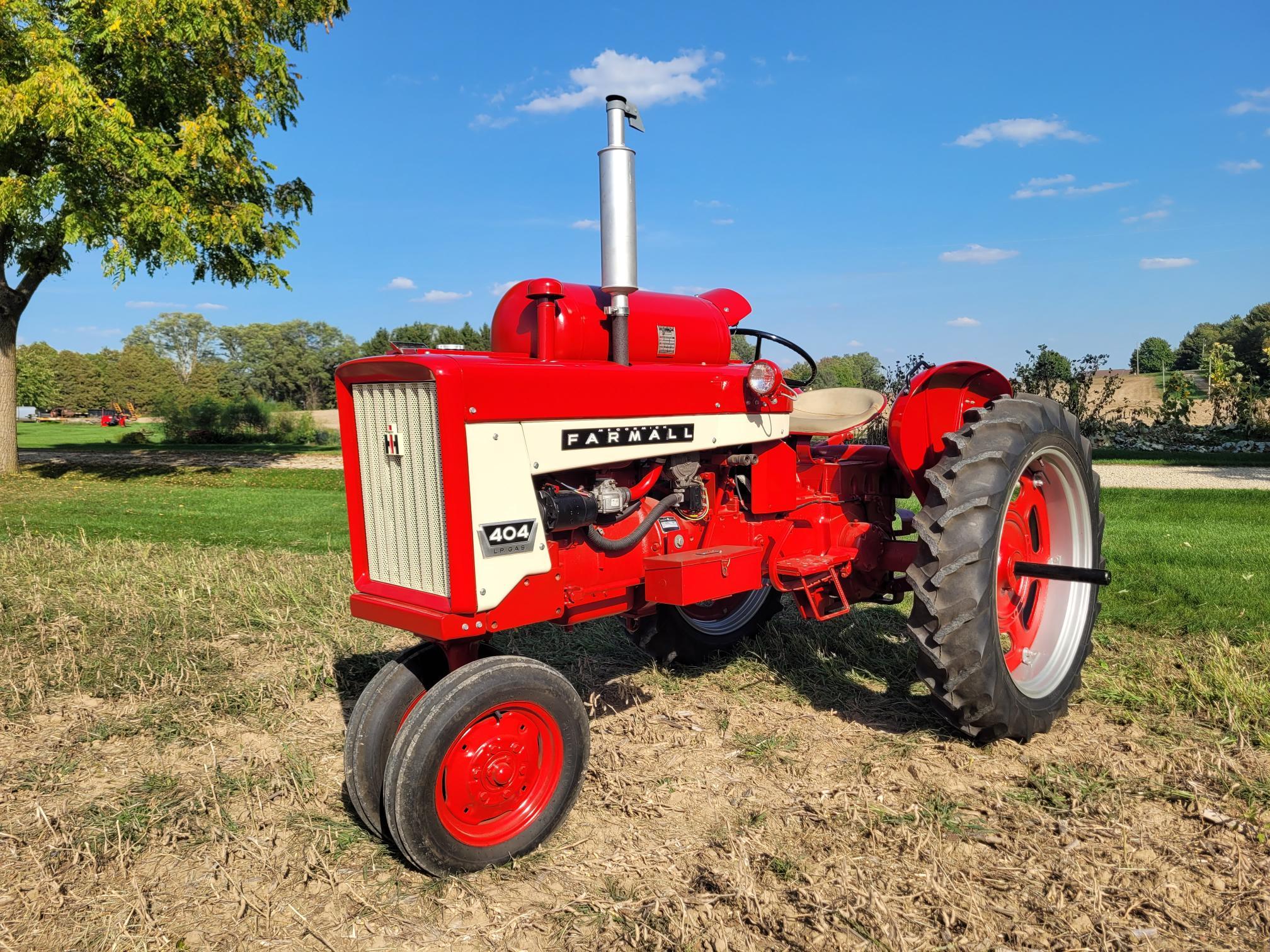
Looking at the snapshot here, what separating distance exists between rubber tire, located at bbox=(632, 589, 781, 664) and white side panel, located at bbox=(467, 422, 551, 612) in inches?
65.8

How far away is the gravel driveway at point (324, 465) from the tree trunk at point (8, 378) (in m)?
2.27

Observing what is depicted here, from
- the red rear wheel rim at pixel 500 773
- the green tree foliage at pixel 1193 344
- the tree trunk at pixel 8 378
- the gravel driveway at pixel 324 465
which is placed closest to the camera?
the red rear wheel rim at pixel 500 773

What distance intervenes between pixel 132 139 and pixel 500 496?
47.5 feet

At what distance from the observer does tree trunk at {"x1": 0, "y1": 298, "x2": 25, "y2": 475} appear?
16531 mm

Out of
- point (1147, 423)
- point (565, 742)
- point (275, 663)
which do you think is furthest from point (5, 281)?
point (1147, 423)

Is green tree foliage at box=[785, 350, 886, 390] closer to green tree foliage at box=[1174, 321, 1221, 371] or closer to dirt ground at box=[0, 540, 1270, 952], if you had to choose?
dirt ground at box=[0, 540, 1270, 952]

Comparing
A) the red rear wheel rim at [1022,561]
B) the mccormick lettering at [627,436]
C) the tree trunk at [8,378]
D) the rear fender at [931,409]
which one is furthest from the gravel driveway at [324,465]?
the mccormick lettering at [627,436]

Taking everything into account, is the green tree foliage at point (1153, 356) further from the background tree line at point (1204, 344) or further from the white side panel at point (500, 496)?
the white side panel at point (500, 496)

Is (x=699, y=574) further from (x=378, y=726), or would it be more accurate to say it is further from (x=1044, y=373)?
(x=1044, y=373)

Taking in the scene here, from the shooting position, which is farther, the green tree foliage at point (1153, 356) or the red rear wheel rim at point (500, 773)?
the green tree foliage at point (1153, 356)

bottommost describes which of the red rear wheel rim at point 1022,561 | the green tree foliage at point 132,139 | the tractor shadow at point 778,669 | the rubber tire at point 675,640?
the tractor shadow at point 778,669

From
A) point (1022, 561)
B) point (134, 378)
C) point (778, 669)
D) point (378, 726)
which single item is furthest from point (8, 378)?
point (134, 378)

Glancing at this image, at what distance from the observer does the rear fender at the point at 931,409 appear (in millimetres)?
3986

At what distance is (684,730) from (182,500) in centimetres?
1164
